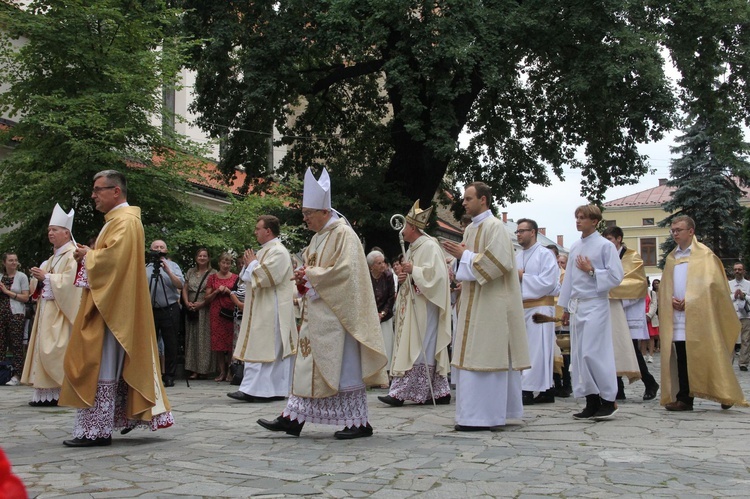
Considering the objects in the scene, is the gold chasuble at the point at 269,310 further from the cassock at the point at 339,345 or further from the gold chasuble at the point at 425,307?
the cassock at the point at 339,345

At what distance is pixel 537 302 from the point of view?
10320 mm

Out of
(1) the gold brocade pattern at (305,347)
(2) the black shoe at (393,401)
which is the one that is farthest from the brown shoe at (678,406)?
(1) the gold brocade pattern at (305,347)

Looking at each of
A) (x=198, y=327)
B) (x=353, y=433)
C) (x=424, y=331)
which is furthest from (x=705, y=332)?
(x=198, y=327)

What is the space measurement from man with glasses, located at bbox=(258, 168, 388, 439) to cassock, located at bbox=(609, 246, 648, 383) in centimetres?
383

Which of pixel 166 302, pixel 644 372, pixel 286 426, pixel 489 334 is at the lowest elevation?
pixel 286 426

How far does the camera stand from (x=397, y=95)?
22.7m

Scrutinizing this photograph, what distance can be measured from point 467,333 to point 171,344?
20.5 ft

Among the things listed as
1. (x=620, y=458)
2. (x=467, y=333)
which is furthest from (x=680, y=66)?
(x=620, y=458)

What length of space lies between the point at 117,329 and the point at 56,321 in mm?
3273

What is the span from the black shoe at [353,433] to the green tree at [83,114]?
786 centimetres

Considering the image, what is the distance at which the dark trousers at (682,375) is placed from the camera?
31.3ft

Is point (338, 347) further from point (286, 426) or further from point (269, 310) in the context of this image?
point (269, 310)

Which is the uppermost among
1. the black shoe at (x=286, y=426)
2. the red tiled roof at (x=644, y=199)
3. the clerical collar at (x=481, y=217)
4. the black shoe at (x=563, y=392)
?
the red tiled roof at (x=644, y=199)

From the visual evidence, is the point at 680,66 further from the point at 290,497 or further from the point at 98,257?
the point at 290,497
